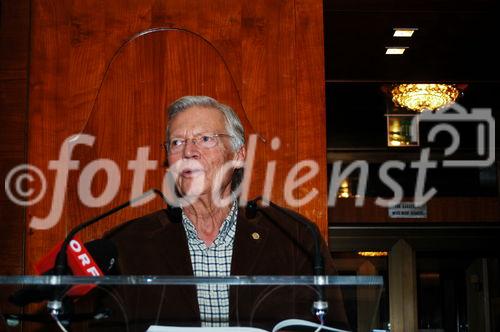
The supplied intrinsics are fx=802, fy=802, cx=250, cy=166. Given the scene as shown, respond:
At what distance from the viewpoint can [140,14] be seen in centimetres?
243

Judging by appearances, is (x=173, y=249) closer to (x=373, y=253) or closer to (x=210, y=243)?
(x=210, y=243)

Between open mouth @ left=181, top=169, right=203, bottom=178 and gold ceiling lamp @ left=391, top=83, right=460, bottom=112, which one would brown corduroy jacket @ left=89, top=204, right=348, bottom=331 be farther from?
gold ceiling lamp @ left=391, top=83, right=460, bottom=112

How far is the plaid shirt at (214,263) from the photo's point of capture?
118cm

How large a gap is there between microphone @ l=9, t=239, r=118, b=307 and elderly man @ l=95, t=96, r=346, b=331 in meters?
0.05

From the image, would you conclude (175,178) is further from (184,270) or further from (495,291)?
(495,291)

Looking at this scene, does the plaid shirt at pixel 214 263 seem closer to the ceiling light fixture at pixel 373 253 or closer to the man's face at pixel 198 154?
the man's face at pixel 198 154

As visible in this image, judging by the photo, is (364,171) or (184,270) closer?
(184,270)

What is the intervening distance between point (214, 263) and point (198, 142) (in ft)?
0.88

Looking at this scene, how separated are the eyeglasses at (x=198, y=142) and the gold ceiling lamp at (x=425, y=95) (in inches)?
119

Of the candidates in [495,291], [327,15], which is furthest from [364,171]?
[327,15]

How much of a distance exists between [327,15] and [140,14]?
1177 millimetres

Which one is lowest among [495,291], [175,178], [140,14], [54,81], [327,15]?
[495,291]

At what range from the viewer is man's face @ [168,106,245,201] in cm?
163

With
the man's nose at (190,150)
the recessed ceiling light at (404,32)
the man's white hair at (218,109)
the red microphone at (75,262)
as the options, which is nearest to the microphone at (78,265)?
the red microphone at (75,262)
